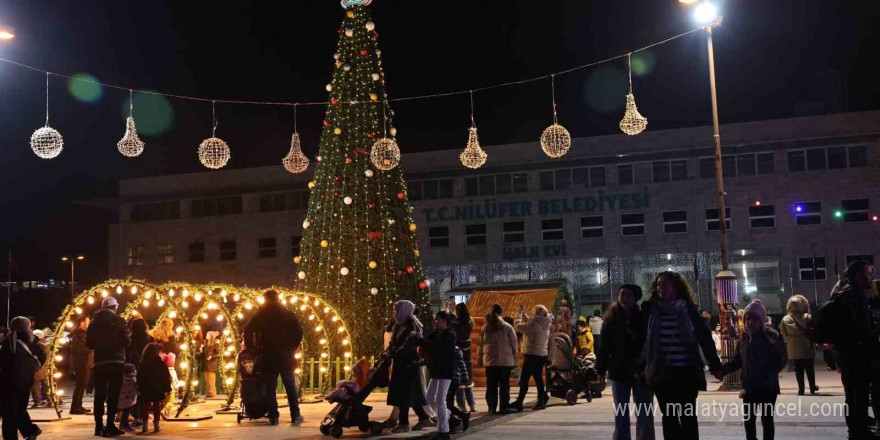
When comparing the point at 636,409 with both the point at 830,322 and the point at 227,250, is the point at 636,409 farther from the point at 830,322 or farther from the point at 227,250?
the point at 227,250

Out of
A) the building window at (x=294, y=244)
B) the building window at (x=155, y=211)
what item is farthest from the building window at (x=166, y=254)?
the building window at (x=294, y=244)

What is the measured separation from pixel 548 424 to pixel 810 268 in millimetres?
33762

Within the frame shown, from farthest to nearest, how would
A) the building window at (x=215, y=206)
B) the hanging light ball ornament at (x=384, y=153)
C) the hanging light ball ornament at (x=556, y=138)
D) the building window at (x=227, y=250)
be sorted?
the building window at (x=215, y=206) < the building window at (x=227, y=250) < the hanging light ball ornament at (x=384, y=153) < the hanging light ball ornament at (x=556, y=138)

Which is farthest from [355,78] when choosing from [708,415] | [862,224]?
[862,224]

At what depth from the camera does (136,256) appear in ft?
174

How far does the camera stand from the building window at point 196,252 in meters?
51.3

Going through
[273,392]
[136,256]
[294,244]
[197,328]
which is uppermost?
[294,244]

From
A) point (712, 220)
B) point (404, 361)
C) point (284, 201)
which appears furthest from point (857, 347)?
point (284, 201)

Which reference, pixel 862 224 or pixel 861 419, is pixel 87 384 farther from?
pixel 862 224

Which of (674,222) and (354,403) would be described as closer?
(354,403)

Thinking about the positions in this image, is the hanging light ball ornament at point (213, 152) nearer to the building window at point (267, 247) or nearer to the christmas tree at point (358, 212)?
Answer: the christmas tree at point (358, 212)

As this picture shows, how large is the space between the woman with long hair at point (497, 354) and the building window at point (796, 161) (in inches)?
1290

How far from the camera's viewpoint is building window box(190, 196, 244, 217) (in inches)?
2004

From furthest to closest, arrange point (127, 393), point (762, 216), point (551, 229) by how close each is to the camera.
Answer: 1. point (551, 229)
2. point (762, 216)
3. point (127, 393)
